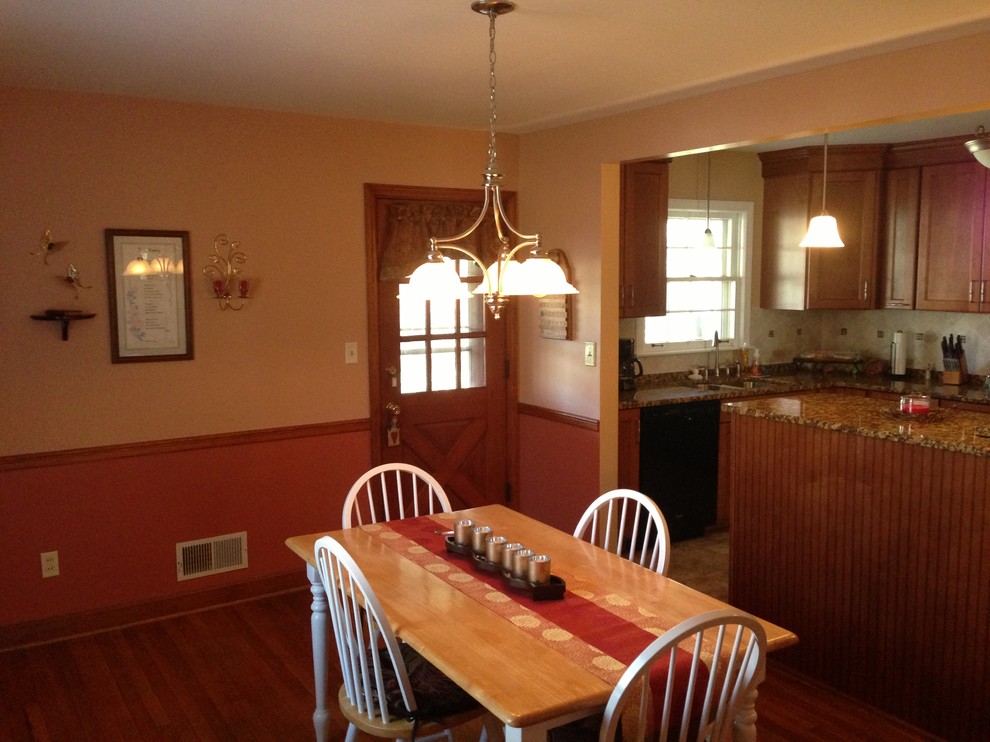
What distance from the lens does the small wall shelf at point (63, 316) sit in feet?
12.1

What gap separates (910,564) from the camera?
3.10 metres

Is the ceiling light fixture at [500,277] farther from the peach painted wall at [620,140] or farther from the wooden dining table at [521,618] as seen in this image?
the peach painted wall at [620,140]

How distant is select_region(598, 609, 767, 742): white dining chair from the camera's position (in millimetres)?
1799

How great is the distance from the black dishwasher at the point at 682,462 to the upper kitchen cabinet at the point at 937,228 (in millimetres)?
1658

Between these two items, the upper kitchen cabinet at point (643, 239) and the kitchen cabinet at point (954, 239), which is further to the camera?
the kitchen cabinet at point (954, 239)

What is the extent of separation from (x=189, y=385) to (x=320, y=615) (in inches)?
69.1

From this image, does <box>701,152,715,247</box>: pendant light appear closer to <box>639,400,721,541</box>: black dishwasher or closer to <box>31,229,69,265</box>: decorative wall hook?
<box>639,400,721,541</box>: black dishwasher

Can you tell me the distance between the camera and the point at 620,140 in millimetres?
4293

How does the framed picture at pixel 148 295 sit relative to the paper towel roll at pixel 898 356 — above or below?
above

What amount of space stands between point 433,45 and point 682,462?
293 centimetres

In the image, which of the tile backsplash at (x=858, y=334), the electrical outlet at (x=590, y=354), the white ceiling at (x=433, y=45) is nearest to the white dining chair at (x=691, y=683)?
the white ceiling at (x=433, y=45)

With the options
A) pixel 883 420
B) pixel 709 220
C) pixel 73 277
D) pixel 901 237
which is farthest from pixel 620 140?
pixel 73 277

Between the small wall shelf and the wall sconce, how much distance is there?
596 mm

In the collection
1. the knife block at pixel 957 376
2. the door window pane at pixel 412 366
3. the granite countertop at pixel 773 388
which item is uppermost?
the door window pane at pixel 412 366
